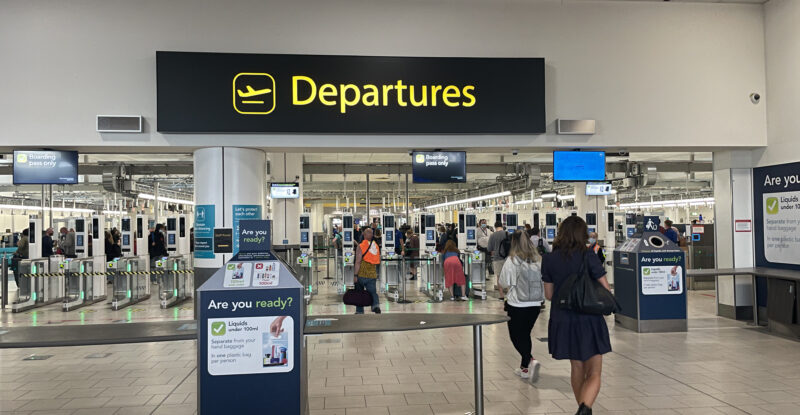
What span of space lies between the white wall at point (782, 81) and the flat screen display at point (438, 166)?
4.21m

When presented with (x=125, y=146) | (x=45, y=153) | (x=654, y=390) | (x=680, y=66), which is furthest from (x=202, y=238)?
(x=680, y=66)

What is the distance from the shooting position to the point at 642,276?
7.59 m

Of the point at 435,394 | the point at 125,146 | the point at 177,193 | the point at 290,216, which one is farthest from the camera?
the point at 177,193

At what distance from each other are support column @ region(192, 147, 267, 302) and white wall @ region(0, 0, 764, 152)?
20cm

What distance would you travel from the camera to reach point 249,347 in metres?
3.70

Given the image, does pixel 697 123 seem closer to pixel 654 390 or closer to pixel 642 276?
pixel 642 276

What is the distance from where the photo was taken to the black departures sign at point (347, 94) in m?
7.32

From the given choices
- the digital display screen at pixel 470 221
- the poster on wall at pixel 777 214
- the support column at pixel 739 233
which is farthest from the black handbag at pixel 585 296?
the digital display screen at pixel 470 221

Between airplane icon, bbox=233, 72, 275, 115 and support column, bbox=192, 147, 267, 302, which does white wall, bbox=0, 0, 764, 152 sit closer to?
support column, bbox=192, 147, 267, 302

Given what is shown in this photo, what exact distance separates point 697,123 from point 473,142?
3.10 m

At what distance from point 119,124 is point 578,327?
5.99 meters

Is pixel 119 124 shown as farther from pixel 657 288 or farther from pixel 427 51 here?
pixel 657 288

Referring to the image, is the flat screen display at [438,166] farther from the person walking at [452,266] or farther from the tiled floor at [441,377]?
the person walking at [452,266]

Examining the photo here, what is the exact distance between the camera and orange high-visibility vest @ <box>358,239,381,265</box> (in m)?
8.16
